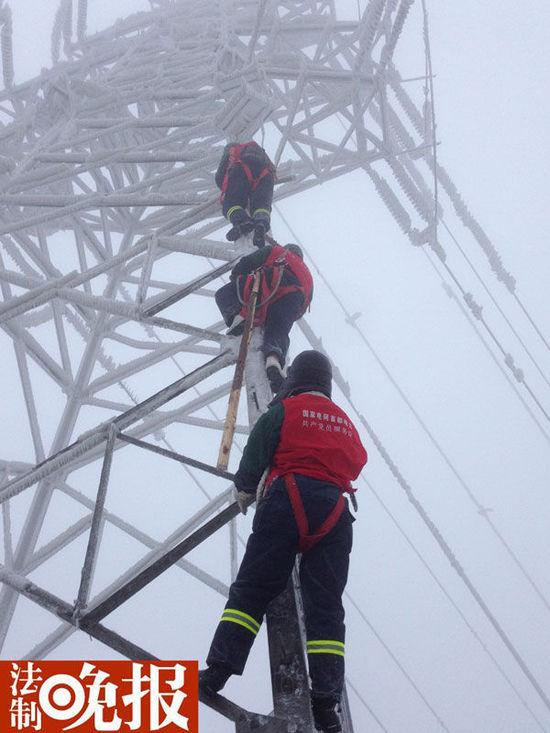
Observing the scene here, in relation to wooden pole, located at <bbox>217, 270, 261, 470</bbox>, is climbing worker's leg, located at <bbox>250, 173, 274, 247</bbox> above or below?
above

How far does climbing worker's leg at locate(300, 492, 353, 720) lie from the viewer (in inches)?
113

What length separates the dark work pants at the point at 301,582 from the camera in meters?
2.96

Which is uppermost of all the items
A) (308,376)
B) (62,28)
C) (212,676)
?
(62,28)

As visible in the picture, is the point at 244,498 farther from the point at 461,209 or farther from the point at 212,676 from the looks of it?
the point at 461,209

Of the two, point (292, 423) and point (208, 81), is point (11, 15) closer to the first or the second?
point (208, 81)

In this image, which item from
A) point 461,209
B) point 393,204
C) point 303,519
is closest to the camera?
point 303,519

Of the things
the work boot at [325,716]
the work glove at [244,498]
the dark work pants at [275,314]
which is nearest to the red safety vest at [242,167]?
the dark work pants at [275,314]

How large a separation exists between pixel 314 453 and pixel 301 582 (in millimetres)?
605

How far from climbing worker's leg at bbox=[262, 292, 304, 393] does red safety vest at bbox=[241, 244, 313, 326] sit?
5 cm

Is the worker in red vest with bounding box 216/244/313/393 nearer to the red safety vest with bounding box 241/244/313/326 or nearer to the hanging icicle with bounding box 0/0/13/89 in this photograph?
the red safety vest with bounding box 241/244/313/326

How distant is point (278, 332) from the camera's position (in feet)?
16.3

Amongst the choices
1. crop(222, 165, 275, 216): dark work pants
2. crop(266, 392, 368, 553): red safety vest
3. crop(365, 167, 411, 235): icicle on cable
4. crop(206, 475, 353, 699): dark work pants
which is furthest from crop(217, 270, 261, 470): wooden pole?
crop(365, 167, 411, 235): icicle on cable

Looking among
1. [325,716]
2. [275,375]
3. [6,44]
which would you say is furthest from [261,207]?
[6,44]

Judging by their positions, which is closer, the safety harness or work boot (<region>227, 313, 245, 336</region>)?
the safety harness
